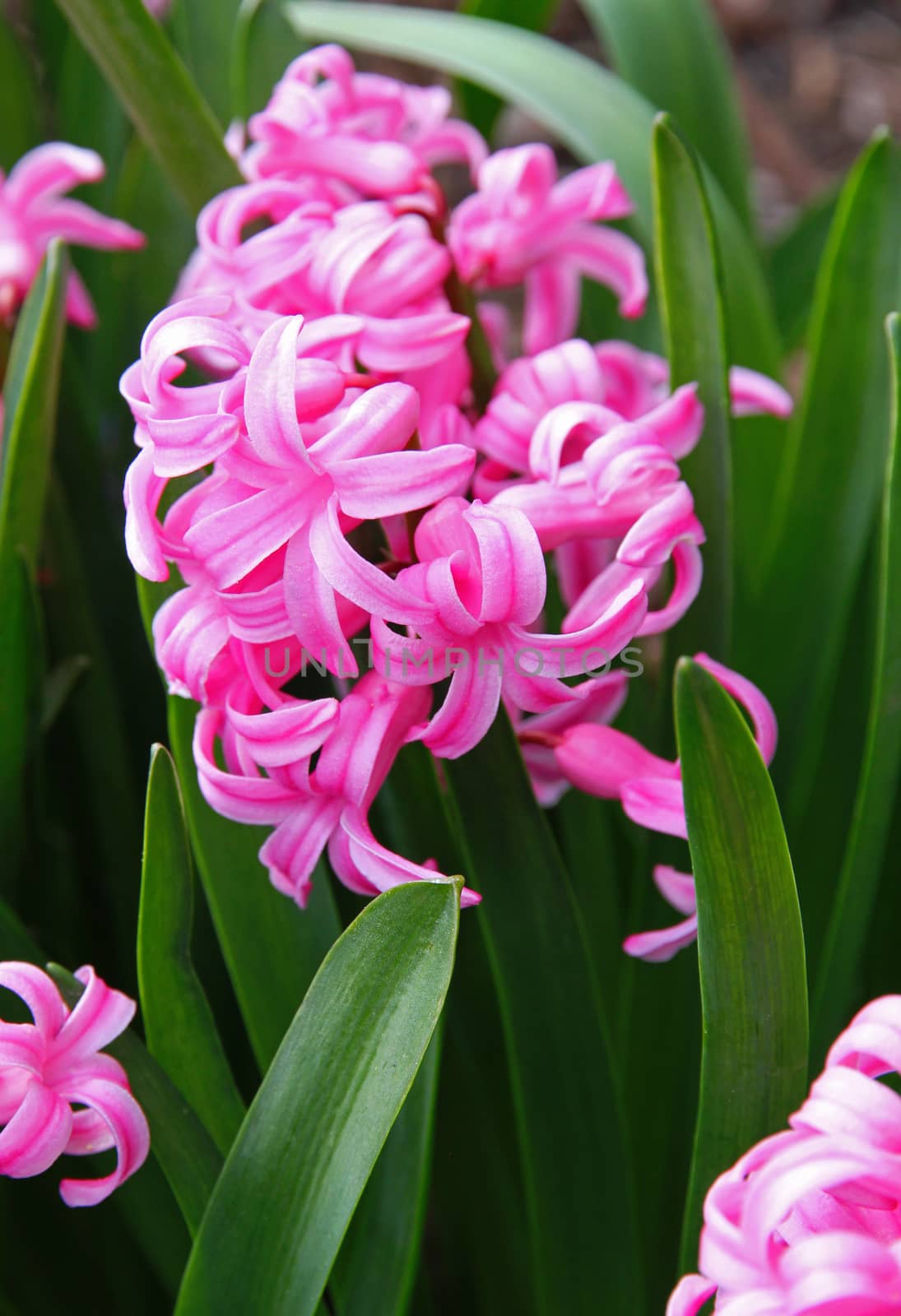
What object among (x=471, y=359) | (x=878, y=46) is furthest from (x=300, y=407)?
(x=878, y=46)

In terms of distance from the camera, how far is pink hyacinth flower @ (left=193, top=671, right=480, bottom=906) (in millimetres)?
461

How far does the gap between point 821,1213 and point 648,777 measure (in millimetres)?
213

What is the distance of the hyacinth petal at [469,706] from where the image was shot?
18.0 inches

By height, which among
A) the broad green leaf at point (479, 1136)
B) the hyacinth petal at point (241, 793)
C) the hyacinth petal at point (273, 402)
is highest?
the hyacinth petal at point (273, 402)

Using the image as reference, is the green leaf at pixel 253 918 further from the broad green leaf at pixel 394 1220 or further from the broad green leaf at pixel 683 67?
the broad green leaf at pixel 683 67

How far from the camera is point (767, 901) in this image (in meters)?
Result: 0.46

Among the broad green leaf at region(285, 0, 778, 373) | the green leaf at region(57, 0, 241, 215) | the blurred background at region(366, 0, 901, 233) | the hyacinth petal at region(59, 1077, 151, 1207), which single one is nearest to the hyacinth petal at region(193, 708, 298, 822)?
the hyacinth petal at region(59, 1077, 151, 1207)

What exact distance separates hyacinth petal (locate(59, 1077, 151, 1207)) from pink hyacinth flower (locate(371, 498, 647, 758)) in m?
0.18

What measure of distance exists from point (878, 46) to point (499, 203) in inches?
87.9

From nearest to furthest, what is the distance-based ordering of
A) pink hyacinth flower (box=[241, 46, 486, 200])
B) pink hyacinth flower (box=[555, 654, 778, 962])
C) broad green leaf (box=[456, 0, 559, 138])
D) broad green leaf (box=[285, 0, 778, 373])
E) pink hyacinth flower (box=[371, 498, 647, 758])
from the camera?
1. pink hyacinth flower (box=[371, 498, 647, 758])
2. pink hyacinth flower (box=[555, 654, 778, 962])
3. pink hyacinth flower (box=[241, 46, 486, 200])
4. broad green leaf (box=[285, 0, 778, 373])
5. broad green leaf (box=[456, 0, 559, 138])

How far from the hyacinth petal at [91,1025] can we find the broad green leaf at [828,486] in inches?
19.8

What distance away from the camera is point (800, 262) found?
3.98ft

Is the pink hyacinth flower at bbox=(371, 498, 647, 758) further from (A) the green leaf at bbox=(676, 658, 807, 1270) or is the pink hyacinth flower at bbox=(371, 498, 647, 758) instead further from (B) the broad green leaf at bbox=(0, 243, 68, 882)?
(B) the broad green leaf at bbox=(0, 243, 68, 882)

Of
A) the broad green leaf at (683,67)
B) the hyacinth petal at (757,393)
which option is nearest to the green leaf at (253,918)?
the hyacinth petal at (757,393)
